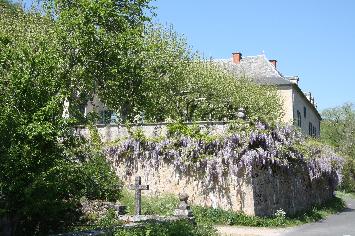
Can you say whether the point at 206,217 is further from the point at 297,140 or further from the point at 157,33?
the point at 157,33

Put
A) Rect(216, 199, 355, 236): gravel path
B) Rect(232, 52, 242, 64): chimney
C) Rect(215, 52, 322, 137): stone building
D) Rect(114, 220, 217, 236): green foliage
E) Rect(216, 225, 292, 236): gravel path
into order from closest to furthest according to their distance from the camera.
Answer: Rect(114, 220, 217, 236): green foliage
Rect(216, 225, 292, 236): gravel path
Rect(216, 199, 355, 236): gravel path
Rect(215, 52, 322, 137): stone building
Rect(232, 52, 242, 64): chimney

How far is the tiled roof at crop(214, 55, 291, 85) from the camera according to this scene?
3739cm

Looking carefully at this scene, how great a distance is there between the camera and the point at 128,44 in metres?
21.7

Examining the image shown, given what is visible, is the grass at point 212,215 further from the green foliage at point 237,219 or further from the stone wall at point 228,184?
the stone wall at point 228,184

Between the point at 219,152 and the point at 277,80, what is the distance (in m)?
21.3

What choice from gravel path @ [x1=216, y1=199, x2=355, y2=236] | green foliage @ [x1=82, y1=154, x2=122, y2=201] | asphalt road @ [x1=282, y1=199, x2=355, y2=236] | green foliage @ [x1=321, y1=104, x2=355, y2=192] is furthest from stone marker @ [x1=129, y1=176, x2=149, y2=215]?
green foliage @ [x1=321, y1=104, x2=355, y2=192]

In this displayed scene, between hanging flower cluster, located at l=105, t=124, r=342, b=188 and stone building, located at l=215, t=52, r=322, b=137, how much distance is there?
1575 centimetres

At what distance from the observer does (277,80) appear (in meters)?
37.6

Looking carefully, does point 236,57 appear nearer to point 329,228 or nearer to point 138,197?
point 329,228

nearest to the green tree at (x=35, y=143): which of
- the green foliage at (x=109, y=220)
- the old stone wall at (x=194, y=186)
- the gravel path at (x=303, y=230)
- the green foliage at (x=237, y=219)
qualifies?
the green foliage at (x=109, y=220)

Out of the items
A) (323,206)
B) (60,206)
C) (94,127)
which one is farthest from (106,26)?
(323,206)

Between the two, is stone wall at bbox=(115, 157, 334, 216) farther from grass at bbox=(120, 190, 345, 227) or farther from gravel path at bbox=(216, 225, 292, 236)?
gravel path at bbox=(216, 225, 292, 236)

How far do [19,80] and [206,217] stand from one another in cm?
978

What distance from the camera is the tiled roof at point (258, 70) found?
123 feet
